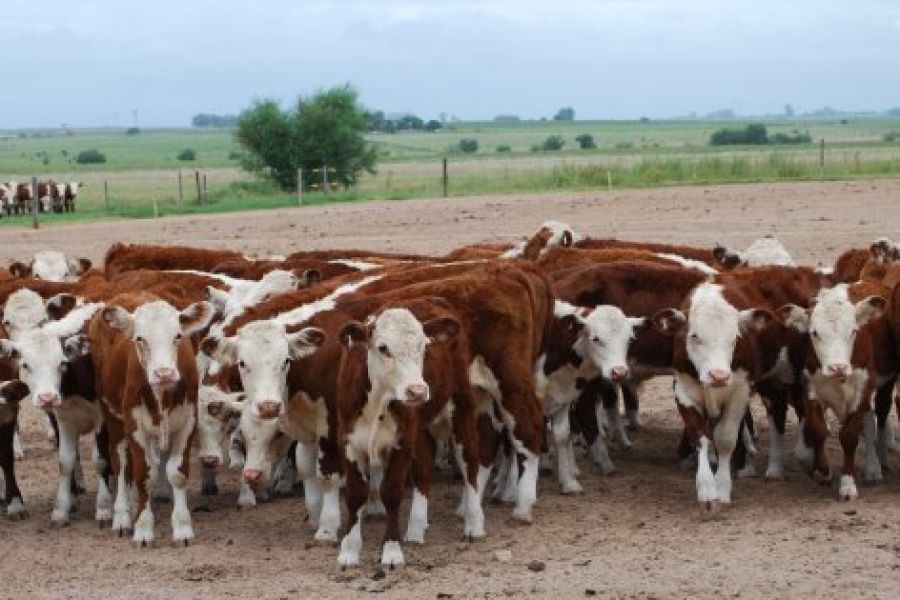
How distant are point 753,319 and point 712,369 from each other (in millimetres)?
635

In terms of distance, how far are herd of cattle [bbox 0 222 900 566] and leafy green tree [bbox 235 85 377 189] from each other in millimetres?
41388

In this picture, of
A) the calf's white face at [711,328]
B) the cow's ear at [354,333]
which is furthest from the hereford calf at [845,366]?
the cow's ear at [354,333]

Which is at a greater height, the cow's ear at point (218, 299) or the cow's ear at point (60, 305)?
the cow's ear at point (60, 305)

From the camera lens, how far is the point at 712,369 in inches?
400

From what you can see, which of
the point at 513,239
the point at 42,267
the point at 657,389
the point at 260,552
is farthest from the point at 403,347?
the point at 513,239

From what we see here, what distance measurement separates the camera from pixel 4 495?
36.5 ft

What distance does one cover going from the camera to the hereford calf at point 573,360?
10891 mm

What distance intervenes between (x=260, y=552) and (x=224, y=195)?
39676 millimetres

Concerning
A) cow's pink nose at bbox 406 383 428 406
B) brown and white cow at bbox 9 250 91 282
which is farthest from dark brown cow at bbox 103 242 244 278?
cow's pink nose at bbox 406 383 428 406

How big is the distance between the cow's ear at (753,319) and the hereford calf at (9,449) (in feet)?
16.1

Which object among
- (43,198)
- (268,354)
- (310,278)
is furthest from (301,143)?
(268,354)

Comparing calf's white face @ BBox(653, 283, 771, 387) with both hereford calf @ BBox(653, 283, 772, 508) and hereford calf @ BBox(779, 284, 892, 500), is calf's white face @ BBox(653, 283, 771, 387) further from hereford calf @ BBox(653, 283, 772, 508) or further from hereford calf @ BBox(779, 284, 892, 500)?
hereford calf @ BBox(779, 284, 892, 500)

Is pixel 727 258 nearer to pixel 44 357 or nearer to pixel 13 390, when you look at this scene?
pixel 44 357

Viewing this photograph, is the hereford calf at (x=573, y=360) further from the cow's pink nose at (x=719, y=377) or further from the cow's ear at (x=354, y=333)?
the cow's ear at (x=354, y=333)
